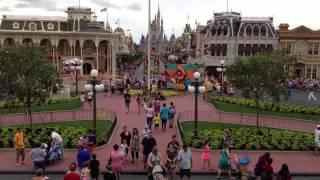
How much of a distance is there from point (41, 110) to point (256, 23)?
43.3 meters

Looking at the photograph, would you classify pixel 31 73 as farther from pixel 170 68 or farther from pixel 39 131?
pixel 170 68

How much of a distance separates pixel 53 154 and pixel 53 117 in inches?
436

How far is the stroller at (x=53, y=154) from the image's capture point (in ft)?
55.0

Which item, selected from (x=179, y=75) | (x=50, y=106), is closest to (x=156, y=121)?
(x=50, y=106)

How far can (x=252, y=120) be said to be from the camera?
2753cm

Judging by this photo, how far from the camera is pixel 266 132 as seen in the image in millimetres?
21641

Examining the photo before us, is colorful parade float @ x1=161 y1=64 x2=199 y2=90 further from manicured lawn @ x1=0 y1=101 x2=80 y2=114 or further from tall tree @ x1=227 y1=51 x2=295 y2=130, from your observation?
tall tree @ x1=227 y1=51 x2=295 y2=130

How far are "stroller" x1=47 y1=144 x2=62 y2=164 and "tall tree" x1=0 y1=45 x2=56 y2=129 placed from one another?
510cm

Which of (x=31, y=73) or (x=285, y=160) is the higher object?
(x=31, y=73)

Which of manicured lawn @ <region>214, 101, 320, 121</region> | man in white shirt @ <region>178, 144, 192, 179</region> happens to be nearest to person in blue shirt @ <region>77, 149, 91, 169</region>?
man in white shirt @ <region>178, 144, 192, 179</region>

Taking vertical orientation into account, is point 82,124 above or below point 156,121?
below

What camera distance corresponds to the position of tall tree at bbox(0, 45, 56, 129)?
21.2m

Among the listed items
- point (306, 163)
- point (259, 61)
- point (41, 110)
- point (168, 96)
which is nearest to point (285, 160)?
point (306, 163)

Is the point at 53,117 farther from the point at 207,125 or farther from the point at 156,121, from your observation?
the point at 207,125
